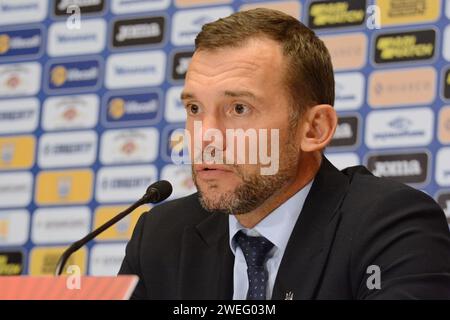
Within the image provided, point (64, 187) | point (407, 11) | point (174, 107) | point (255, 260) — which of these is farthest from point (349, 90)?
point (255, 260)

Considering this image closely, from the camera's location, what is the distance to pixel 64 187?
14.1 feet

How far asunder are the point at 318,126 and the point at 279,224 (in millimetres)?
311

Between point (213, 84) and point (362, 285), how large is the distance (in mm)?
605

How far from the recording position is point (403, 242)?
205cm

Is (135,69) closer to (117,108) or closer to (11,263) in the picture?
(117,108)

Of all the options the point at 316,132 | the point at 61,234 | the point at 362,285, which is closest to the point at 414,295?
the point at 362,285

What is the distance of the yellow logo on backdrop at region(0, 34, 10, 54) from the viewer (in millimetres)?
4535

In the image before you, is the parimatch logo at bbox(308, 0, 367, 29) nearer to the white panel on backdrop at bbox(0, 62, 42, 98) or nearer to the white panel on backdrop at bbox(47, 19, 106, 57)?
the white panel on backdrop at bbox(47, 19, 106, 57)

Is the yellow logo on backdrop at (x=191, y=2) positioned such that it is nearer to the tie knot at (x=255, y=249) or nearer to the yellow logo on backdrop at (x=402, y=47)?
the yellow logo on backdrop at (x=402, y=47)

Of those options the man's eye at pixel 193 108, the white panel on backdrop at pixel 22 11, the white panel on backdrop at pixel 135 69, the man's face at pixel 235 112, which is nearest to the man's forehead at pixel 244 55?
the man's face at pixel 235 112

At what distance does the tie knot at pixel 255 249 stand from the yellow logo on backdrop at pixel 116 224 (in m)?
1.88
